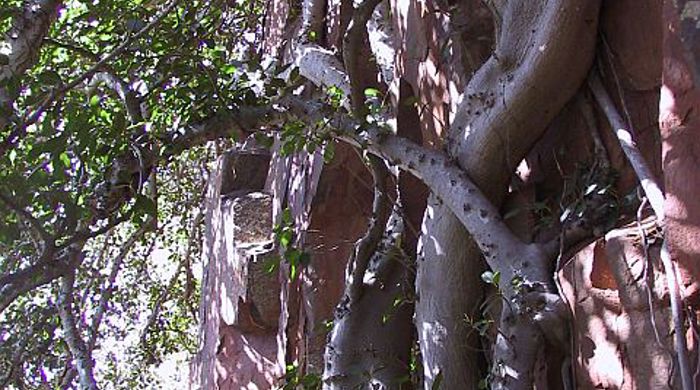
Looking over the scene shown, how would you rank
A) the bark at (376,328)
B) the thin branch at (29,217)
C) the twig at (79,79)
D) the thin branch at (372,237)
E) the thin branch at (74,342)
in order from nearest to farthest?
the thin branch at (29,217) < the twig at (79,79) < the bark at (376,328) < the thin branch at (372,237) < the thin branch at (74,342)

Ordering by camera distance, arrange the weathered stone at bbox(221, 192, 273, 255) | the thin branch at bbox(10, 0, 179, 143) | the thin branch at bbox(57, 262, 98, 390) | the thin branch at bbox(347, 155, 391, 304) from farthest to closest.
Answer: the weathered stone at bbox(221, 192, 273, 255)
the thin branch at bbox(57, 262, 98, 390)
the thin branch at bbox(347, 155, 391, 304)
the thin branch at bbox(10, 0, 179, 143)

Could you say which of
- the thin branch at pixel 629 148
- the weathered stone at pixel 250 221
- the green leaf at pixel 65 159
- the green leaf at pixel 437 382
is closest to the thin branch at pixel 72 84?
the green leaf at pixel 65 159

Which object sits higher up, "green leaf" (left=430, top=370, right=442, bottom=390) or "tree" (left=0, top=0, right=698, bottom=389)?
"tree" (left=0, top=0, right=698, bottom=389)

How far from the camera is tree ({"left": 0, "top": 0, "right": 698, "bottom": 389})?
2.43 metres

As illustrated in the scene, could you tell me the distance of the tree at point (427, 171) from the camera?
7.97 feet

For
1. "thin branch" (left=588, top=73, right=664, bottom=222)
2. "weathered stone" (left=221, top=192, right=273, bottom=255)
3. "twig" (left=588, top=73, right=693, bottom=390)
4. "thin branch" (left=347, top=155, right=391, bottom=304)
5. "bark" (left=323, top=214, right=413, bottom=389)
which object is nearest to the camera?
"twig" (left=588, top=73, right=693, bottom=390)

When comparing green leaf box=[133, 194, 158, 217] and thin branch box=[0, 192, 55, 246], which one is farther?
green leaf box=[133, 194, 158, 217]

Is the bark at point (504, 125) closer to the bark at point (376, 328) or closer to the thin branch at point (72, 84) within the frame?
the bark at point (376, 328)

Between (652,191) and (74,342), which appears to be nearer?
(652,191)

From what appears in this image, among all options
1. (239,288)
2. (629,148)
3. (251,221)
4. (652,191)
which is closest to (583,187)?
(629,148)

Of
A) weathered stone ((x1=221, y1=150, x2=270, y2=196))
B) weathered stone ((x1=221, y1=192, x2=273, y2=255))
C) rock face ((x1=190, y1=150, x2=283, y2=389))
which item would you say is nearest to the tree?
rock face ((x1=190, y1=150, x2=283, y2=389))

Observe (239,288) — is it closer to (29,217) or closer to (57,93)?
(57,93)

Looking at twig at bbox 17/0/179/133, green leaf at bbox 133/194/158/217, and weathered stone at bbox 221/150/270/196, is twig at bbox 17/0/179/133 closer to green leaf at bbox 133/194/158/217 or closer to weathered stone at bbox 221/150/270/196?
green leaf at bbox 133/194/158/217

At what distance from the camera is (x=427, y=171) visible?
10.5 ft
